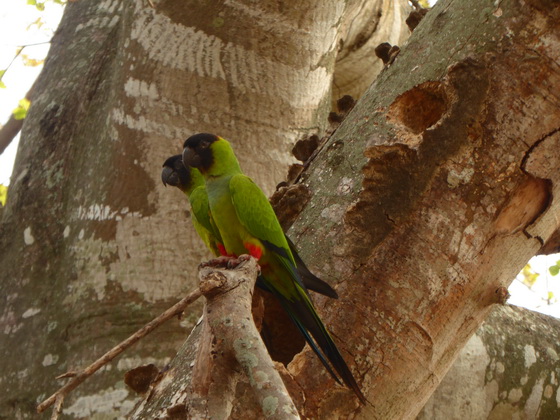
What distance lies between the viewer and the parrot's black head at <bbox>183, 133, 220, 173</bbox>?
2.64 m

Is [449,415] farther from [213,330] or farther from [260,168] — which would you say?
[213,330]

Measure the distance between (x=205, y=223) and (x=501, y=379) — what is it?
1280mm

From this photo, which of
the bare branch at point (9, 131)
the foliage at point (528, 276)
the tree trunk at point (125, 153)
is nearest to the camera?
the tree trunk at point (125, 153)

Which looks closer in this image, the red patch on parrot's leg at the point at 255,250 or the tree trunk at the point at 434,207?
the tree trunk at the point at 434,207

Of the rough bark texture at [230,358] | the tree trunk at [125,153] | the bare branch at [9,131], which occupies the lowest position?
the bare branch at [9,131]

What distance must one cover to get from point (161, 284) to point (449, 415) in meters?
1.16

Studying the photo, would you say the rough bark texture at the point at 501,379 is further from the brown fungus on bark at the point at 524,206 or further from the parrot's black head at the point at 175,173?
the parrot's black head at the point at 175,173

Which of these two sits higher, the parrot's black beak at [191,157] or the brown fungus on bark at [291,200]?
the brown fungus on bark at [291,200]

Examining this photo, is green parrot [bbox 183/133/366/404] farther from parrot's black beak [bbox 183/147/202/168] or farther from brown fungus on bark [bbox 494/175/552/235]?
brown fungus on bark [bbox 494/175/552/235]

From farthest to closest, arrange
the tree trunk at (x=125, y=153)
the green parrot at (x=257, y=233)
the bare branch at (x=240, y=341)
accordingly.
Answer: the tree trunk at (x=125, y=153) → the green parrot at (x=257, y=233) → the bare branch at (x=240, y=341)

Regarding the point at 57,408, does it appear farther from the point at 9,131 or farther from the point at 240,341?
the point at 9,131

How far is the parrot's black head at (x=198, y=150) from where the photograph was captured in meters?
2.64

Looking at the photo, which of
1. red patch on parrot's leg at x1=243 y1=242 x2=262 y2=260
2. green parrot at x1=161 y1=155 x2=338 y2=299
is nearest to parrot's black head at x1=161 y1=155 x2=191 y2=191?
green parrot at x1=161 y1=155 x2=338 y2=299

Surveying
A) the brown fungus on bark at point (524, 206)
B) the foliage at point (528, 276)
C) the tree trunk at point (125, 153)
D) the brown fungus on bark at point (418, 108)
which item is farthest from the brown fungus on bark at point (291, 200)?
the foliage at point (528, 276)
